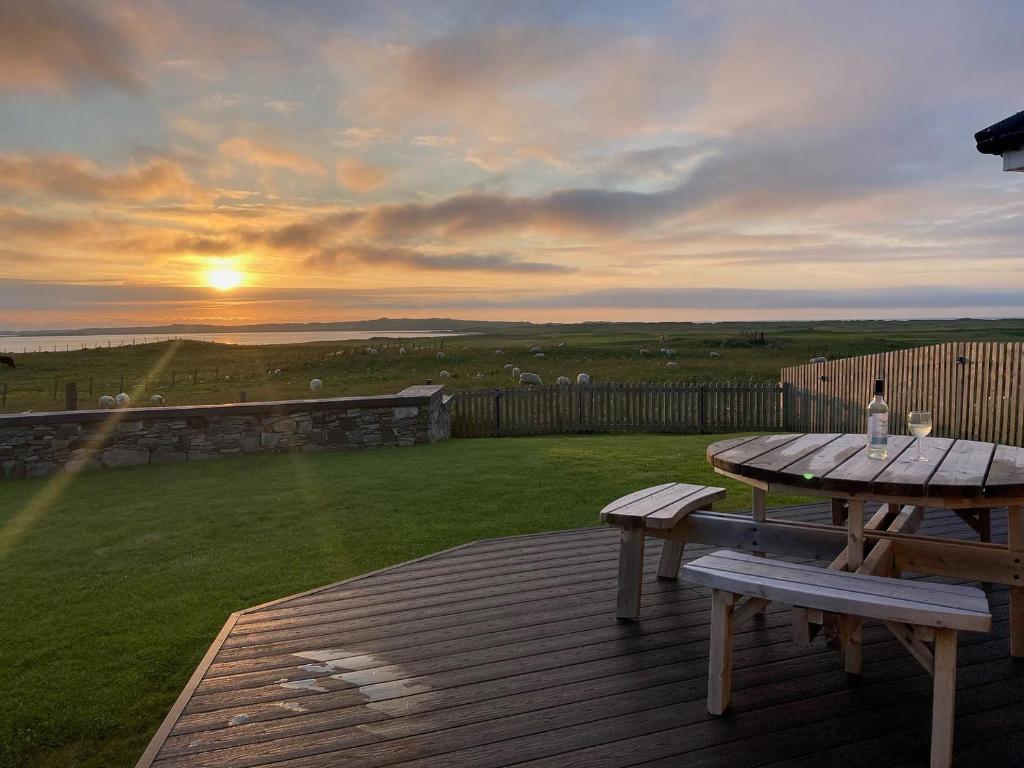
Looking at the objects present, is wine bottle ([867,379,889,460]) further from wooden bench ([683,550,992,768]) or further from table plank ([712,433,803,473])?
wooden bench ([683,550,992,768])

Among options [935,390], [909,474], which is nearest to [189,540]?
[909,474]

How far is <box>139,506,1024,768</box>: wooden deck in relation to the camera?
2510 mm

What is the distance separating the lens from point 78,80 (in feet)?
32.3

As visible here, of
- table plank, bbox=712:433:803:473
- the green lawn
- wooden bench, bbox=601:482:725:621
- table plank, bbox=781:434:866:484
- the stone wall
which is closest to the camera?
table plank, bbox=781:434:866:484

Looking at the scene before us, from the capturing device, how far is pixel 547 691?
2945 mm

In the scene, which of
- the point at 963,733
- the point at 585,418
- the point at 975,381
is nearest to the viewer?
the point at 963,733

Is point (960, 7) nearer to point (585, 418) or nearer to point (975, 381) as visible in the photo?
point (975, 381)

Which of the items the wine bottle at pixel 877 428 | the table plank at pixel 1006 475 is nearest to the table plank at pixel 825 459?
the wine bottle at pixel 877 428

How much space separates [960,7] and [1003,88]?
1.77 meters

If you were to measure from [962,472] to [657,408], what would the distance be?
11.8 m

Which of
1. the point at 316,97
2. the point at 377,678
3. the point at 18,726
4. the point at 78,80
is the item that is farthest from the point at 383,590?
the point at 78,80

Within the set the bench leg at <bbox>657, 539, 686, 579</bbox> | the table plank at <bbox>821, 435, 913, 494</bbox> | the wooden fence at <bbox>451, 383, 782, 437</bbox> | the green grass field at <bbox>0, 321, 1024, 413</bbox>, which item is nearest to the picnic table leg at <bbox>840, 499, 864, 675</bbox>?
the table plank at <bbox>821, 435, 913, 494</bbox>

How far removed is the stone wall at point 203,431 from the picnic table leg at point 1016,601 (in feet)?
29.4

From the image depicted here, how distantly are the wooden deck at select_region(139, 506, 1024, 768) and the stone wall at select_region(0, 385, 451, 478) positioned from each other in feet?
22.3
